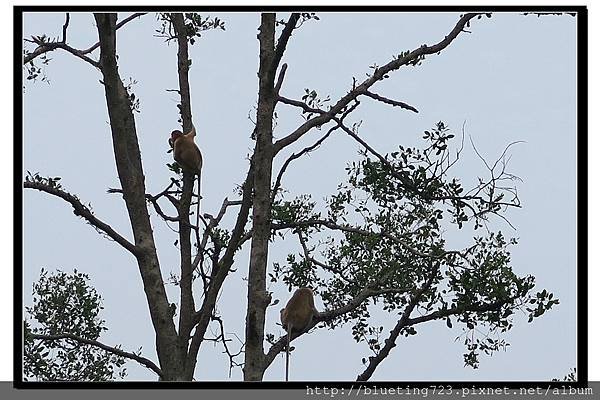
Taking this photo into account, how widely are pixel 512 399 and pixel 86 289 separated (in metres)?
2.31

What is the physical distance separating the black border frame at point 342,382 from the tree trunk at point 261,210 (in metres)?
0.73

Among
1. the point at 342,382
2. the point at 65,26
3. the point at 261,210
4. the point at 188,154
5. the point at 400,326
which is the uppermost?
the point at 65,26

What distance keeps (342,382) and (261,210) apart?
1206 millimetres

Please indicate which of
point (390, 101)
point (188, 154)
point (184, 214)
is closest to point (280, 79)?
point (390, 101)

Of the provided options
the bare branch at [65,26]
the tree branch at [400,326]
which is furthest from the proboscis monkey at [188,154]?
the tree branch at [400,326]

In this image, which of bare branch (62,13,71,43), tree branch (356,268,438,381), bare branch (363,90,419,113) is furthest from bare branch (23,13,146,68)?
tree branch (356,268,438,381)

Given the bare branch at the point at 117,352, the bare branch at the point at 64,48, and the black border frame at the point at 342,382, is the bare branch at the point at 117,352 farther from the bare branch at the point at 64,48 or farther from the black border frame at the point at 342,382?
the bare branch at the point at 64,48

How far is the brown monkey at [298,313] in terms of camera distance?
16.6ft

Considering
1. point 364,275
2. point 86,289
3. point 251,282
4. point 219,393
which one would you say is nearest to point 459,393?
point 219,393

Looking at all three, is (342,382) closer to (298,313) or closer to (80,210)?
(298,313)

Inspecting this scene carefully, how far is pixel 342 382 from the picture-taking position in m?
3.88

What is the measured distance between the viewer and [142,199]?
525cm

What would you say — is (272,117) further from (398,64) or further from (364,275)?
(364,275)

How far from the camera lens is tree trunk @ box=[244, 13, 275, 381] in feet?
15.6
